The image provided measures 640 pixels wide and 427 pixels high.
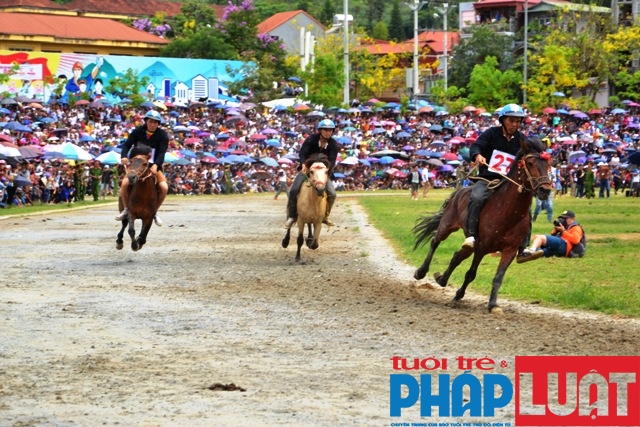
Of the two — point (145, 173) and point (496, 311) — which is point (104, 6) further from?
point (496, 311)

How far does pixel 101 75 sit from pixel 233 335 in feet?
225

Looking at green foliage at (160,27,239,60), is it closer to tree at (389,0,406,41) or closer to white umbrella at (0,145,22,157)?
Answer: white umbrella at (0,145,22,157)

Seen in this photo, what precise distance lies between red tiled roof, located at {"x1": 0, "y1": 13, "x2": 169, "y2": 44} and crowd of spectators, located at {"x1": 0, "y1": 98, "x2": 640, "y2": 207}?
24492mm

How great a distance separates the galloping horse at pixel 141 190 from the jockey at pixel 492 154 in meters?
7.21

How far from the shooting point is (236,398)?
27.8ft

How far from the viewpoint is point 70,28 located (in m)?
103

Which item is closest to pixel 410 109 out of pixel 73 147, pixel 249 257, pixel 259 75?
pixel 259 75

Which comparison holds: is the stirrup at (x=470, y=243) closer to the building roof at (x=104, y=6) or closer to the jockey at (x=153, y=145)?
the jockey at (x=153, y=145)

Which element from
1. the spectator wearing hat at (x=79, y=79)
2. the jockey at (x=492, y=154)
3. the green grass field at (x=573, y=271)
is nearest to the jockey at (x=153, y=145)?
the green grass field at (x=573, y=271)

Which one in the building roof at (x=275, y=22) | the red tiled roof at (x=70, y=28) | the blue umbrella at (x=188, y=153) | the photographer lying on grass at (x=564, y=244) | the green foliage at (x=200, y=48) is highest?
the building roof at (x=275, y=22)

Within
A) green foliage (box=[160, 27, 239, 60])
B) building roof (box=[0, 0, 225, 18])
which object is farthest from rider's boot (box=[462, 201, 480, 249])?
building roof (box=[0, 0, 225, 18])

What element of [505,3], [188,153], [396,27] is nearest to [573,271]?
[188,153]

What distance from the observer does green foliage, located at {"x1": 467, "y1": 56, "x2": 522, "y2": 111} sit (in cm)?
9838

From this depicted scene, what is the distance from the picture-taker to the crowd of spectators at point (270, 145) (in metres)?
52.7
